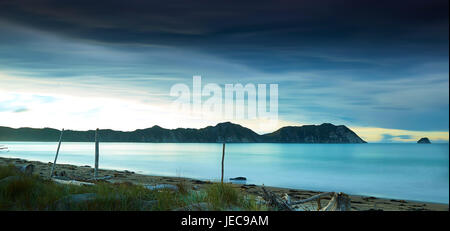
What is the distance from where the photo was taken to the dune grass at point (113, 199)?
7.22 m

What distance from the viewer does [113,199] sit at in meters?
7.43

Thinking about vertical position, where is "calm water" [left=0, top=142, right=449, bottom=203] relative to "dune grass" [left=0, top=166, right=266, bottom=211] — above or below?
below

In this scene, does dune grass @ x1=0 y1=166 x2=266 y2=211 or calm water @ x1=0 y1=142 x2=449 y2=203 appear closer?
dune grass @ x1=0 y1=166 x2=266 y2=211

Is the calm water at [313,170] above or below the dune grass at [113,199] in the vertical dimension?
below

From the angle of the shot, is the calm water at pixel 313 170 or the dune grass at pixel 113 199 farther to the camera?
the calm water at pixel 313 170

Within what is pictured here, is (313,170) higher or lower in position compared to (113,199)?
lower

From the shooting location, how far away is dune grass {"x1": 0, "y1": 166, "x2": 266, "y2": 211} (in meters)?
7.22

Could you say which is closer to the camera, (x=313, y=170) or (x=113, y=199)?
(x=113, y=199)
